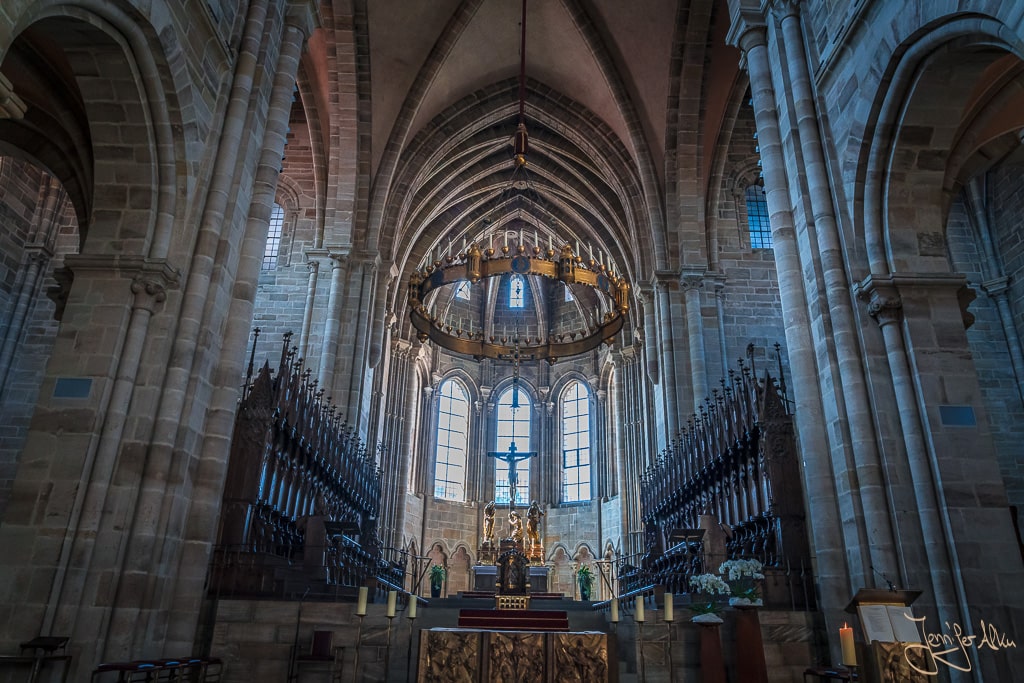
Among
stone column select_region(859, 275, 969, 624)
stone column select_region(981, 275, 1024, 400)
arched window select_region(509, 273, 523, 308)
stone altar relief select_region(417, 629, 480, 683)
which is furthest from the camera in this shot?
arched window select_region(509, 273, 523, 308)

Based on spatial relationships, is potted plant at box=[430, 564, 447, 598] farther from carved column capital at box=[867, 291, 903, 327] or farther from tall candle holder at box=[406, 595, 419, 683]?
carved column capital at box=[867, 291, 903, 327]

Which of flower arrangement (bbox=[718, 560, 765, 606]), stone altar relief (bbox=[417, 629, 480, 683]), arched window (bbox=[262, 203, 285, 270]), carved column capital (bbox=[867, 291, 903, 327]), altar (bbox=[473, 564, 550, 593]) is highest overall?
arched window (bbox=[262, 203, 285, 270])

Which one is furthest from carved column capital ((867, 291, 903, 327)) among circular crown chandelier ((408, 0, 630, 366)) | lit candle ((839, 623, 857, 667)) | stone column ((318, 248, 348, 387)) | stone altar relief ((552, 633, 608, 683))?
stone column ((318, 248, 348, 387))

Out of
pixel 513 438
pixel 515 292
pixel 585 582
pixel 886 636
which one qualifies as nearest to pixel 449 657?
pixel 886 636

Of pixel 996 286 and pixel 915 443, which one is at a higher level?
pixel 996 286

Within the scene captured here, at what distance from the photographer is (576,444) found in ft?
96.5

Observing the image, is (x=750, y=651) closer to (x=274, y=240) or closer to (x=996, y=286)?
(x=996, y=286)

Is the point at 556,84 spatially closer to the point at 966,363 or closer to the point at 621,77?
the point at 621,77

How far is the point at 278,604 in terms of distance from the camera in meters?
7.95

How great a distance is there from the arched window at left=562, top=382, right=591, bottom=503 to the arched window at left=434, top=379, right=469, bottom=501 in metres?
4.02

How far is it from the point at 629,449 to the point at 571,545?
16.8ft

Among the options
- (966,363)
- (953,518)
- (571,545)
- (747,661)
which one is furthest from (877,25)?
(571,545)

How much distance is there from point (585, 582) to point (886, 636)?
68.5ft

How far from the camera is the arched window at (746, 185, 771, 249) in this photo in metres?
18.9
